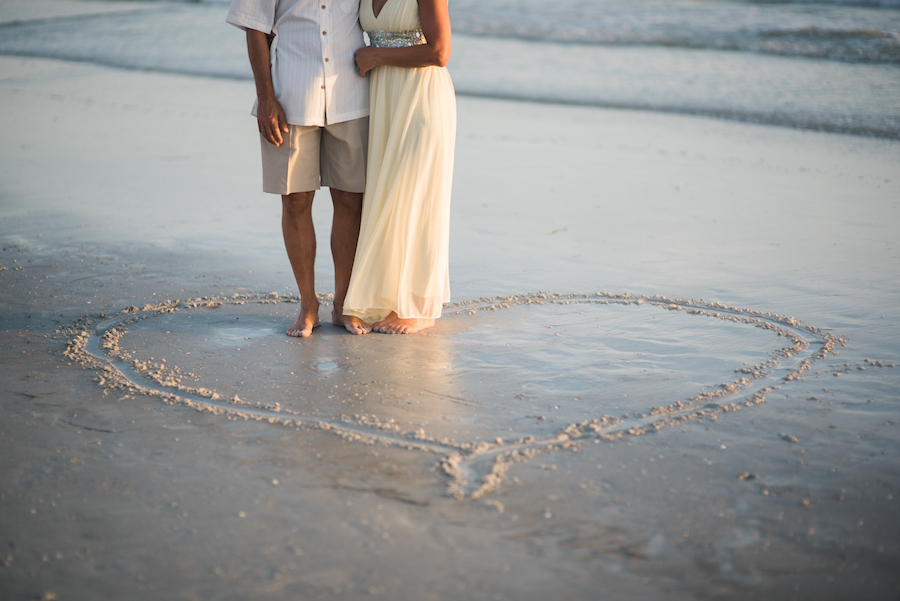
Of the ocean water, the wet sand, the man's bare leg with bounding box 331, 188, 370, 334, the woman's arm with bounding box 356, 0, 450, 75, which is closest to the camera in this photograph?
the wet sand

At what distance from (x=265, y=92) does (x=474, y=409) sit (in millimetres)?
1746

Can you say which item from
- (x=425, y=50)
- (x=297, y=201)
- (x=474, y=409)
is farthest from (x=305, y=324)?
(x=425, y=50)

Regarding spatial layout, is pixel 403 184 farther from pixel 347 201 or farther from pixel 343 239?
pixel 343 239

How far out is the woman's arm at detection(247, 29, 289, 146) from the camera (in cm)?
371

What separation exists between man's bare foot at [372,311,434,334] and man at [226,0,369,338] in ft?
0.25

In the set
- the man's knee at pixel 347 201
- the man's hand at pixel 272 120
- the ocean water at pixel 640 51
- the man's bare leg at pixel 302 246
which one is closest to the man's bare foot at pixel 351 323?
the man's bare leg at pixel 302 246

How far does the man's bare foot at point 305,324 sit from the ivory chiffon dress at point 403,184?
16 cm

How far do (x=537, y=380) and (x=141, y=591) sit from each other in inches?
67.8

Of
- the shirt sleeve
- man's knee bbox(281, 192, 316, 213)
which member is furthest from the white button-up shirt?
man's knee bbox(281, 192, 316, 213)

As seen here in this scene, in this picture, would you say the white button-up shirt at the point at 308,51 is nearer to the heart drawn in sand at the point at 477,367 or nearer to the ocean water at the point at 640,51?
the heart drawn in sand at the point at 477,367

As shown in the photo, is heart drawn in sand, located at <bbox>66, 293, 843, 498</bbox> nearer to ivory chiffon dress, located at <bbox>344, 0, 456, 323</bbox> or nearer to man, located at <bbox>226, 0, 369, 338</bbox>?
ivory chiffon dress, located at <bbox>344, 0, 456, 323</bbox>

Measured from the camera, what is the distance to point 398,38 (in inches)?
146

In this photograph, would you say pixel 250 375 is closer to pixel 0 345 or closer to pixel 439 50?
pixel 0 345

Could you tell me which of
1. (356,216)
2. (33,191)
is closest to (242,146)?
(33,191)
